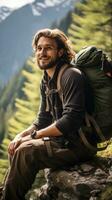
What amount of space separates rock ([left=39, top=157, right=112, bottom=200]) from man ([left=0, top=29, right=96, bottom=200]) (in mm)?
140

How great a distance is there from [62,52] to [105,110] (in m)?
0.95

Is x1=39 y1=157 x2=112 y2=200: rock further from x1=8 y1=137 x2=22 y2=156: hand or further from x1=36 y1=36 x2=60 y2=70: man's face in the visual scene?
x1=36 y1=36 x2=60 y2=70: man's face

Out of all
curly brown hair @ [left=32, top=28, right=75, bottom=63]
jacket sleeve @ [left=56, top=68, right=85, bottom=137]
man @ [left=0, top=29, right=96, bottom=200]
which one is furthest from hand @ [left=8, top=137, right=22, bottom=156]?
curly brown hair @ [left=32, top=28, right=75, bottom=63]

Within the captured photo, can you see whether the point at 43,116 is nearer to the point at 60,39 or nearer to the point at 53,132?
the point at 53,132

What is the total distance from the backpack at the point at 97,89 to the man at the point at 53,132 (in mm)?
111

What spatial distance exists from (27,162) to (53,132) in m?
0.46

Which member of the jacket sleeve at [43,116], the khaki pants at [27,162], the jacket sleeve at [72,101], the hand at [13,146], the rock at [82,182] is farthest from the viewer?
the jacket sleeve at [43,116]

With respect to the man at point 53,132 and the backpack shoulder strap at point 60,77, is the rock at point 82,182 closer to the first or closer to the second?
the man at point 53,132

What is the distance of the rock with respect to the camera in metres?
4.55

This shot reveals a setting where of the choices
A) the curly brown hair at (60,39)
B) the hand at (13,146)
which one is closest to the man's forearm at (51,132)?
the hand at (13,146)

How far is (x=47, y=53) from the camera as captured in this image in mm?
5062

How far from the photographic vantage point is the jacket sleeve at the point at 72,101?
4.68 metres

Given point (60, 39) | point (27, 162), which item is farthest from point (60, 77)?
point (27, 162)

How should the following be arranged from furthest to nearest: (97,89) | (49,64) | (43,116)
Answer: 1. (43,116)
2. (49,64)
3. (97,89)
